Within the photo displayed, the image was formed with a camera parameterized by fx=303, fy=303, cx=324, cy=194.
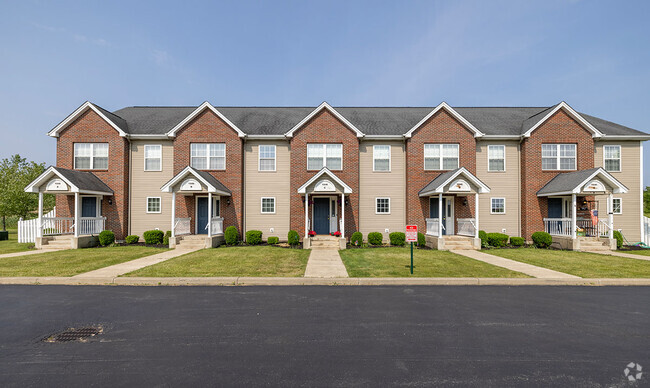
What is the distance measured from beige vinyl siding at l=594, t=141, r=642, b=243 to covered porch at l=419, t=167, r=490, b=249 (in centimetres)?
861

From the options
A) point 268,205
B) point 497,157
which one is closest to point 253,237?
point 268,205

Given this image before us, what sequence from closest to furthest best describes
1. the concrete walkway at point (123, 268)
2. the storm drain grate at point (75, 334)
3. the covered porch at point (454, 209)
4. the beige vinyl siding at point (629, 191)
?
the storm drain grate at point (75, 334)
the concrete walkway at point (123, 268)
the covered porch at point (454, 209)
the beige vinyl siding at point (629, 191)

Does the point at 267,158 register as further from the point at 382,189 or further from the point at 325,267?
the point at 325,267

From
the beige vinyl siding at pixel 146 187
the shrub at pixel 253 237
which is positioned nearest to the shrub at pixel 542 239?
the shrub at pixel 253 237

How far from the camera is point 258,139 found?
20172 mm

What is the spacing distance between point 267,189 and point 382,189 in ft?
24.9

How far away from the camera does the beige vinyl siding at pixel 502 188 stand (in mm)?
20000

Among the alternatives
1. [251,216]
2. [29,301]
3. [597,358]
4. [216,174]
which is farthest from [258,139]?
[597,358]

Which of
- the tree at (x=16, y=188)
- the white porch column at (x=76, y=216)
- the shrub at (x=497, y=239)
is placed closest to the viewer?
the white porch column at (x=76, y=216)

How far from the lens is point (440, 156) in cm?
1986

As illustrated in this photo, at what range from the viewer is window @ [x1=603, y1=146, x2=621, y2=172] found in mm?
19859

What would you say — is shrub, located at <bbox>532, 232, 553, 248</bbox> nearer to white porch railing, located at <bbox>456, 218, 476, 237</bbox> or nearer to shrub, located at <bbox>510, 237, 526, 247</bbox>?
shrub, located at <bbox>510, 237, 526, 247</bbox>

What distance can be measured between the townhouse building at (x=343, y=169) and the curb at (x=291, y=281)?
988 cm

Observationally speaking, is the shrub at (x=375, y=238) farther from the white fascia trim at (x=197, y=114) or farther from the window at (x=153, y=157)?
the window at (x=153, y=157)
